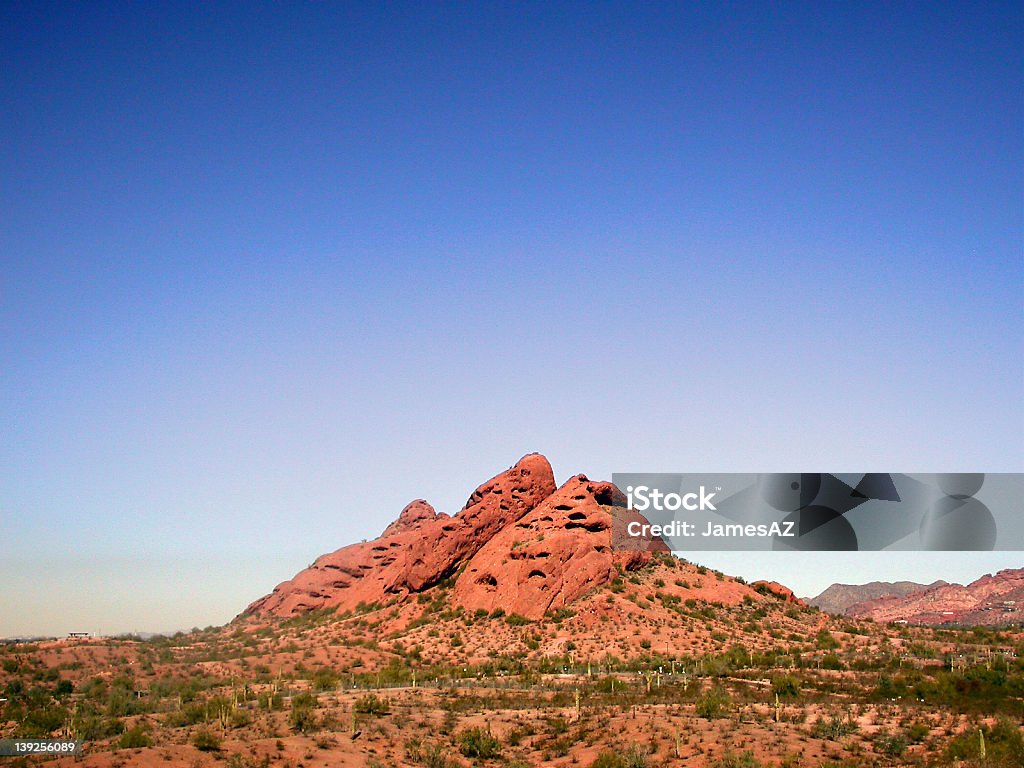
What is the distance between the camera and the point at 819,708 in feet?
112

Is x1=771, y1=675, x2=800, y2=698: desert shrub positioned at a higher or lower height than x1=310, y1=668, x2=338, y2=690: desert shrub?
higher

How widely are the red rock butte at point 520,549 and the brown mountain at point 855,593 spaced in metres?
109

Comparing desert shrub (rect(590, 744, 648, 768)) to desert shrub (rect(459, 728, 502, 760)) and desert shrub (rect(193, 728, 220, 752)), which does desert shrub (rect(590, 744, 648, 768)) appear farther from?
desert shrub (rect(193, 728, 220, 752))

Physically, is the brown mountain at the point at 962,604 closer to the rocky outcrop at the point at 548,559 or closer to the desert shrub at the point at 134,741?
the rocky outcrop at the point at 548,559

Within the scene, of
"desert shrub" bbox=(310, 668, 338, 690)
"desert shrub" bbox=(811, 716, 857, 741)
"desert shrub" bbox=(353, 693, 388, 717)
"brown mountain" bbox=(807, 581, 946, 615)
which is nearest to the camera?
"desert shrub" bbox=(811, 716, 857, 741)

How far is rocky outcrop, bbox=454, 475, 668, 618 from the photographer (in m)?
61.5

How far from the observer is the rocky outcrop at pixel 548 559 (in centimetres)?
6153

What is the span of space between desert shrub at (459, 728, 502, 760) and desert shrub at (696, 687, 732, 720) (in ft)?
27.8

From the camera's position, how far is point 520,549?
6406 cm

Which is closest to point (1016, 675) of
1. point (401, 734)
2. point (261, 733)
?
point (401, 734)

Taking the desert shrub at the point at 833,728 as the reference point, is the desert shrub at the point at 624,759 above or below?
below

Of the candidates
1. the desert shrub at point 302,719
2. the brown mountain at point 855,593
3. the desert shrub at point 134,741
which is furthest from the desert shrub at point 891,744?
the brown mountain at point 855,593

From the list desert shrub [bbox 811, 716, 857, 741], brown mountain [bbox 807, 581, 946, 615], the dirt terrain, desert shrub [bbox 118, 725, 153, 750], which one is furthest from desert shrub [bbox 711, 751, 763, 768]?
brown mountain [bbox 807, 581, 946, 615]

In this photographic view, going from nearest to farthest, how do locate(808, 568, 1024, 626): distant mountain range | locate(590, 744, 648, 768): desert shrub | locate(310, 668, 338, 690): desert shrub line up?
locate(590, 744, 648, 768): desert shrub < locate(310, 668, 338, 690): desert shrub < locate(808, 568, 1024, 626): distant mountain range
